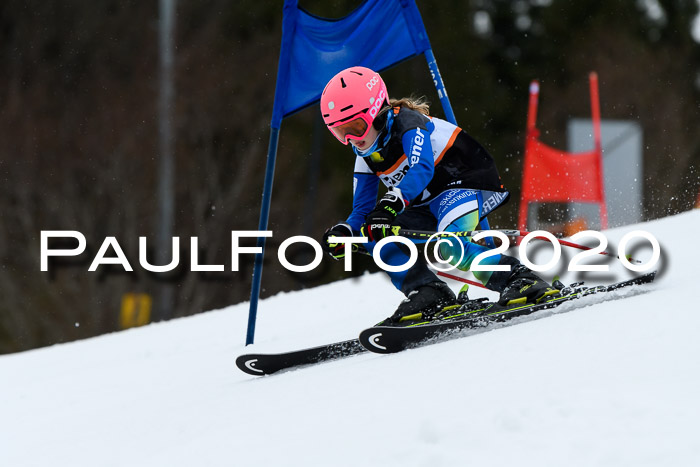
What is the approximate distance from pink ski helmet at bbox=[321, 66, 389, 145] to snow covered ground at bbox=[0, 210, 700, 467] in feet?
3.95

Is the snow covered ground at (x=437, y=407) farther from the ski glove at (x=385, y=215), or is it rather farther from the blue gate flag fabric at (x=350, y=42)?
the blue gate flag fabric at (x=350, y=42)

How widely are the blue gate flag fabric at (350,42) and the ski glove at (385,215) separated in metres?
1.73

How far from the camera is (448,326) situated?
496 cm

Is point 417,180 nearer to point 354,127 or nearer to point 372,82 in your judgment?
point 354,127

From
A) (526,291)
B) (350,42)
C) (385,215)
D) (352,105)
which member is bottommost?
(526,291)

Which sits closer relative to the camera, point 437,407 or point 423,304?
point 437,407

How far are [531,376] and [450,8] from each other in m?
24.2

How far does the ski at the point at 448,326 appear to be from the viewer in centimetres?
486

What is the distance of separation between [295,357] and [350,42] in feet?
7.59

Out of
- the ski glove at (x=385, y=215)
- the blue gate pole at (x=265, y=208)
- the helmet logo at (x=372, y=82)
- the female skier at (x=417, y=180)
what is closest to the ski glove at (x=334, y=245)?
the female skier at (x=417, y=180)

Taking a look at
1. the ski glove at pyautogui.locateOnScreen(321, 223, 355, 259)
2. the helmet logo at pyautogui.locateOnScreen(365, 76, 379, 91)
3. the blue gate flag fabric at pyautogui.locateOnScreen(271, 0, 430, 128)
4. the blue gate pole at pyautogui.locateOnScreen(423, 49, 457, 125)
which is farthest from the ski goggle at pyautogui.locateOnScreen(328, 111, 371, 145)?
the blue gate flag fabric at pyautogui.locateOnScreen(271, 0, 430, 128)

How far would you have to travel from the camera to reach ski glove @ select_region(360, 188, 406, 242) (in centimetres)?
482

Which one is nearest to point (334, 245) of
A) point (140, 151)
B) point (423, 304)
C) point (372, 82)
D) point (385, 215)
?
point (385, 215)

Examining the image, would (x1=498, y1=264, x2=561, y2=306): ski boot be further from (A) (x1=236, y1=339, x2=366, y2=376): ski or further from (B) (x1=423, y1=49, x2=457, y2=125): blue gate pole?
(B) (x1=423, y1=49, x2=457, y2=125): blue gate pole
